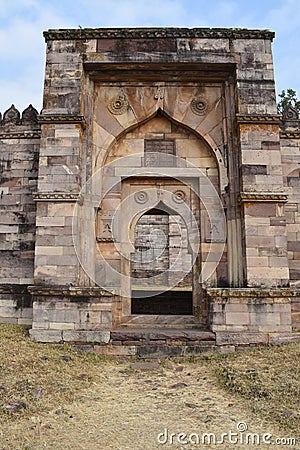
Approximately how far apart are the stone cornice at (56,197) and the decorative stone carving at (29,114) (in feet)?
7.78

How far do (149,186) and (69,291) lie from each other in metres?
2.92

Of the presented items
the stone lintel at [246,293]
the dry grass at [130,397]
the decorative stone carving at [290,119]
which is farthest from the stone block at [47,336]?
the decorative stone carving at [290,119]

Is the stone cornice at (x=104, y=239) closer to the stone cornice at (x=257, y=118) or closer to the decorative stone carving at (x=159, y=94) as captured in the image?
the decorative stone carving at (x=159, y=94)

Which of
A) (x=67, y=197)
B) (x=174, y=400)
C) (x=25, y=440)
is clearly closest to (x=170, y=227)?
(x=67, y=197)

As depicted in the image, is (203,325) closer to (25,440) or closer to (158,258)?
(25,440)

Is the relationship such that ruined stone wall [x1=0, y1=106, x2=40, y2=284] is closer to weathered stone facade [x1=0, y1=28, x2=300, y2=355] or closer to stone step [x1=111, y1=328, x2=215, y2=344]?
weathered stone facade [x1=0, y1=28, x2=300, y2=355]

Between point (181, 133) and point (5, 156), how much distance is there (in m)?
3.97

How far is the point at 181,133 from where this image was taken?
28.3 feet

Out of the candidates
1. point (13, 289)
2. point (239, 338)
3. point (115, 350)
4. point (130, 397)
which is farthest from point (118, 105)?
point (130, 397)

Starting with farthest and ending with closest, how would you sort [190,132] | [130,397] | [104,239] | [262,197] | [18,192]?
[18,192], [190,132], [104,239], [262,197], [130,397]

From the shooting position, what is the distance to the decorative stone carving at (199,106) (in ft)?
27.9

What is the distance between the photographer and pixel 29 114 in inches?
355

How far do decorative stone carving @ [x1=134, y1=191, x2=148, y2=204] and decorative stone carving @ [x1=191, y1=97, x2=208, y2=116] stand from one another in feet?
6.80

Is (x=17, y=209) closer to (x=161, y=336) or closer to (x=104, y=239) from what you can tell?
(x=104, y=239)
